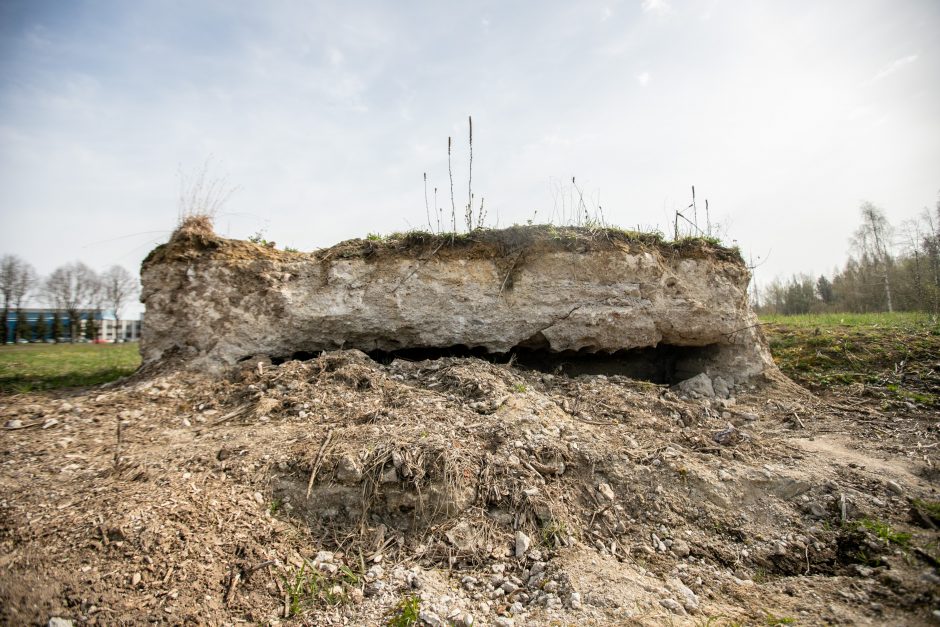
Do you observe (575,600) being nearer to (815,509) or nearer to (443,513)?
(443,513)

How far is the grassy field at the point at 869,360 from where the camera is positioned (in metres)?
5.89

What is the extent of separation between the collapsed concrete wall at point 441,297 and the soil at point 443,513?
1280 millimetres

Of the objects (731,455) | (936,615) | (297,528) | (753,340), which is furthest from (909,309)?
(297,528)

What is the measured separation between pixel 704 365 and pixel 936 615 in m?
5.12

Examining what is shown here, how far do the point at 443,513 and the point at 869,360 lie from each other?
779cm

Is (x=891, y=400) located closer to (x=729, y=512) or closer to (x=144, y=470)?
(x=729, y=512)

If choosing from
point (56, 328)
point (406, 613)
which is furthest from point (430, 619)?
point (56, 328)

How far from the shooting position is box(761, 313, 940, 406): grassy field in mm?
5895

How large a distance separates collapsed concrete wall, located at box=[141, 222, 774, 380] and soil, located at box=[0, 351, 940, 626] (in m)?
1.28

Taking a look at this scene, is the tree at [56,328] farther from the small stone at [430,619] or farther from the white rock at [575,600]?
the white rock at [575,600]

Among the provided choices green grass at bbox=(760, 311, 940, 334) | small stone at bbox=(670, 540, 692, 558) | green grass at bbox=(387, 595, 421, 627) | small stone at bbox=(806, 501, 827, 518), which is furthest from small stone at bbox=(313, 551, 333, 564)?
green grass at bbox=(760, 311, 940, 334)

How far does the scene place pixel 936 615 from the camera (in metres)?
2.25

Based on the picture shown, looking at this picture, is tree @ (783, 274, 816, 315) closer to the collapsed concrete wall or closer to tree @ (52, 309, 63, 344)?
the collapsed concrete wall

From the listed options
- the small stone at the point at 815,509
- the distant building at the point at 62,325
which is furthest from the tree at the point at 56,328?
the small stone at the point at 815,509
